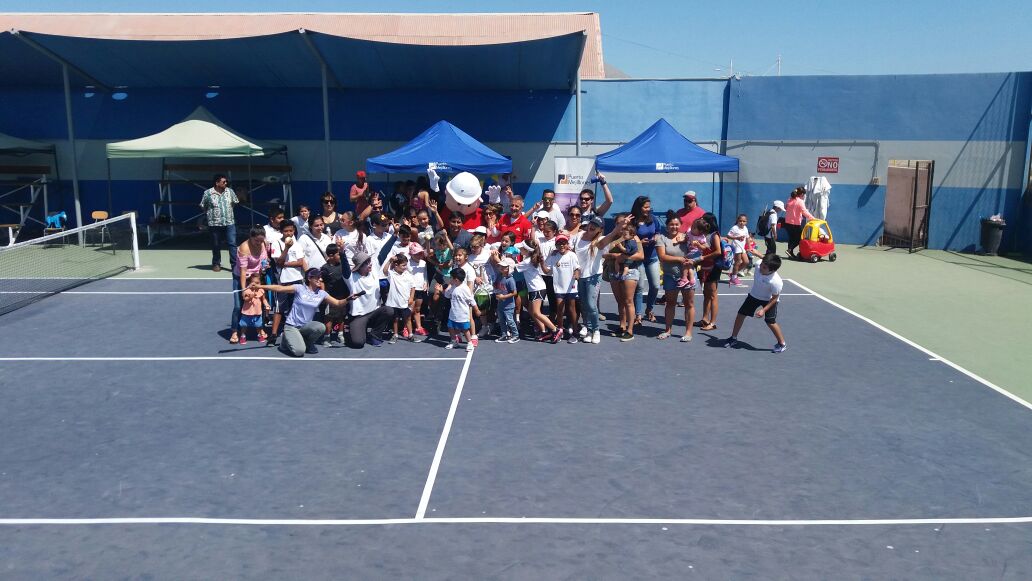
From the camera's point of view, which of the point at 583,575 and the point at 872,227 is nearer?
the point at 583,575

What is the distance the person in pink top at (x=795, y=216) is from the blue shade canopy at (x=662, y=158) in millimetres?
2230

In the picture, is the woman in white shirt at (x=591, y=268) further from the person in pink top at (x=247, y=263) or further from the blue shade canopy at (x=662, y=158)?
the blue shade canopy at (x=662, y=158)

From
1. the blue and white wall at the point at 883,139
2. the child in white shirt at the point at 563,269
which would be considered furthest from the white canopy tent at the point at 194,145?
the blue and white wall at the point at 883,139

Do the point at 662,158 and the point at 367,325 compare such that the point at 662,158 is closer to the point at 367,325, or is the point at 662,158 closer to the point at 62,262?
the point at 367,325

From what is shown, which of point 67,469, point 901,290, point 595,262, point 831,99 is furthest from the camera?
point 831,99

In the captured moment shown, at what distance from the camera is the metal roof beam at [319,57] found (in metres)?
18.8

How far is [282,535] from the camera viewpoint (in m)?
6.44

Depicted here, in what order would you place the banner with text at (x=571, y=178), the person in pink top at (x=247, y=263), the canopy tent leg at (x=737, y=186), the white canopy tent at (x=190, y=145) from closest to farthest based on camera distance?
the person in pink top at (x=247, y=263)
the banner with text at (x=571, y=178)
the white canopy tent at (x=190, y=145)
the canopy tent leg at (x=737, y=186)

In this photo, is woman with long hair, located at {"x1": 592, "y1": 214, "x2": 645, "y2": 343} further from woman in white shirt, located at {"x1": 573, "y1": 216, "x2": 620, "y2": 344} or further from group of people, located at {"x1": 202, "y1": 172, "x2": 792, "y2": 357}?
woman in white shirt, located at {"x1": 573, "y1": 216, "x2": 620, "y2": 344}

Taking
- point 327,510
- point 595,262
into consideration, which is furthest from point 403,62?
point 327,510

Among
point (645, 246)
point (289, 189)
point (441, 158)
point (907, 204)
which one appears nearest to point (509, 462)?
point (645, 246)

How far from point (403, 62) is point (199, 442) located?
1416 centimetres

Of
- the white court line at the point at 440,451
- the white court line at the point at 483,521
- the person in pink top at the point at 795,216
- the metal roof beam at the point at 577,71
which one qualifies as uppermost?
the metal roof beam at the point at 577,71

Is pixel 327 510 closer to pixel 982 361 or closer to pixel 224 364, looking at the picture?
pixel 224 364
